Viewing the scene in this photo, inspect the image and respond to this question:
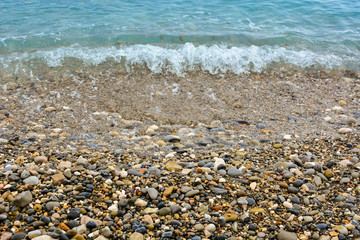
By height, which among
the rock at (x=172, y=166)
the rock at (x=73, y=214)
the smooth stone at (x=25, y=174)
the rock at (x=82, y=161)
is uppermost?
the smooth stone at (x=25, y=174)

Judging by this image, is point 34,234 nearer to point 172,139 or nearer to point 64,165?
point 64,165

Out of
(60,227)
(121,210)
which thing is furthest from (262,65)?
(60,227)

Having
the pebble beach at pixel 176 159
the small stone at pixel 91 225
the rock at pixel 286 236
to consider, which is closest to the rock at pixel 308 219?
the pebble beach at pixel 176 159

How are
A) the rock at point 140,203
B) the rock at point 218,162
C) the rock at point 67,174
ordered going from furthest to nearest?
1. the rock at point 218,162
2. the rock at point 67,174
3. the rock at point 140,203

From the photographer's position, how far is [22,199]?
257cm

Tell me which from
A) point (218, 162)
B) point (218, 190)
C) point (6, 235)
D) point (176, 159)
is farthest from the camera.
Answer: point (176, 159)

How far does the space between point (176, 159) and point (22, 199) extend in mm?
1777

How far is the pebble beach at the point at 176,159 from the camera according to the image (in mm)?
2551

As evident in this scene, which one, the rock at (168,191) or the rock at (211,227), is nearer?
the rock at (211,227)

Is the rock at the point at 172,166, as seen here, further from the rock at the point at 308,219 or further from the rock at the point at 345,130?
the rock at the point at 345,130

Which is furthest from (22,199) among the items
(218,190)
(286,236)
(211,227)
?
(286,236)

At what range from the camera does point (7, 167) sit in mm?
3059

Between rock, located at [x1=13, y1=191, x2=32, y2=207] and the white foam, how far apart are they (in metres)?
4.52

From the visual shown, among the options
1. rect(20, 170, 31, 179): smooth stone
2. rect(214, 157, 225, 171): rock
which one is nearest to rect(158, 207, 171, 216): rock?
rect(214, 157, 225, 171): rock
